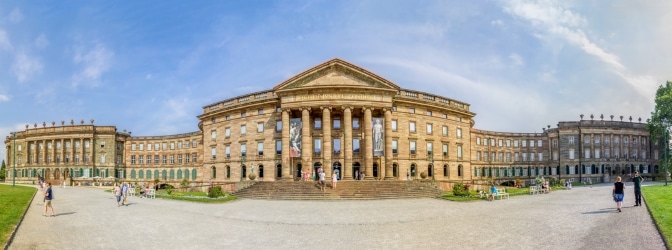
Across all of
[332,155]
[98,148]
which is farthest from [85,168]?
[332,155]

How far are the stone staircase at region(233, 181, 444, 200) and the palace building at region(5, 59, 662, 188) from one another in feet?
16.2

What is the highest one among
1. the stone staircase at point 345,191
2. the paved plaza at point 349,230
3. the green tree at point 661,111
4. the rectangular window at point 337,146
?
the green tree at point 661,111

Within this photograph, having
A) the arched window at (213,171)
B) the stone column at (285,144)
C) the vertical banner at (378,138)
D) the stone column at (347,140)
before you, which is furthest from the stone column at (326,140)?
the arched window at (213,171)

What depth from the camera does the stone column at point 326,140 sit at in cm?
4806

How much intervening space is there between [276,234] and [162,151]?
82953 mm

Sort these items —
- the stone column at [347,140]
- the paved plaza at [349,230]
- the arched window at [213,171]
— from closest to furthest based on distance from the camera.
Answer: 1. the paved plaza at [349,230]
2. the stone column at [347,140]
3. the arched window at [213,171]

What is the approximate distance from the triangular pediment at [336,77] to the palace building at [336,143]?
0.40 ft

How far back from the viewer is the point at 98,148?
89.8 m

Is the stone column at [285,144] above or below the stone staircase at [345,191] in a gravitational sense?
above

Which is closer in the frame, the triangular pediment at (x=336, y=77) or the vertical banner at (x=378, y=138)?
the vertical banner at (x=378, y=138)

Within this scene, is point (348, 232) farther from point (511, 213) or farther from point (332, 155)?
point (332, 155)

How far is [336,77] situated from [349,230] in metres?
34.1

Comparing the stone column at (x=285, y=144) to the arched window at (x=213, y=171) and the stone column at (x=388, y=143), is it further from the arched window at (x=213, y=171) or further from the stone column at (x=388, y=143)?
the arched window at (x=213, y=171)

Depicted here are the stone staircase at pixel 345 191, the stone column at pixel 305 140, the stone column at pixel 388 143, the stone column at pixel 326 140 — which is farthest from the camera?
the stone column at pixel 388 143
